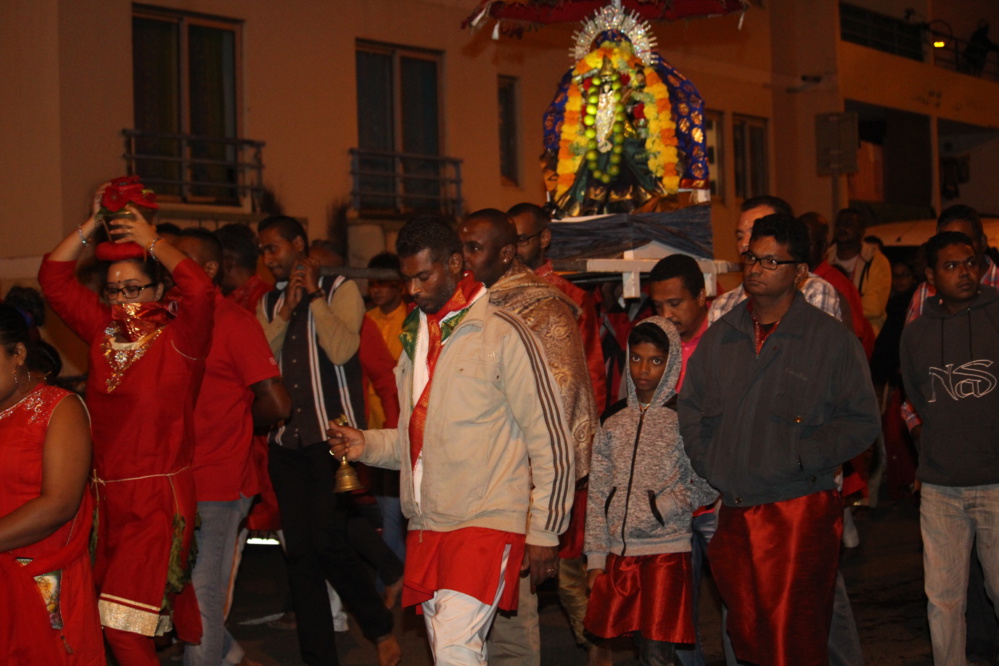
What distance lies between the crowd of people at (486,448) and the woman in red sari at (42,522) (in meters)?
0.01

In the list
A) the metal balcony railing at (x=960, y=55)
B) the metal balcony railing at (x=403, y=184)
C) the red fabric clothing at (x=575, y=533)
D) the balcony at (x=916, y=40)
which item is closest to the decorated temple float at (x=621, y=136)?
the red fabric clothing at (x=575, y=533)

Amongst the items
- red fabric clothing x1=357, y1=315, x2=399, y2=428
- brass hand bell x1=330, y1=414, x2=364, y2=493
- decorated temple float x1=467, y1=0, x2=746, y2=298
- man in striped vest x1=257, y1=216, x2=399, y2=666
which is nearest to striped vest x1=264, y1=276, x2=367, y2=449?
man in striped vest x1=257, y1=216, x2=399, y2=666

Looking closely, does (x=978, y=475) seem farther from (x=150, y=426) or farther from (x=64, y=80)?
(x=64, y=80)

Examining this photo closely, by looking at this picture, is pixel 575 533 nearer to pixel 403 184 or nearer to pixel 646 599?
pixel 646 599

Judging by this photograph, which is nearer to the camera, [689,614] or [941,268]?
[689,614]

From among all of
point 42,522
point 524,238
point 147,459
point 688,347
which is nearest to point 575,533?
point 688,347

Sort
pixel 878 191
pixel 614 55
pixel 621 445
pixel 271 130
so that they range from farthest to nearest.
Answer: pixel 878 191 < pixel 271 130 < pixel 614 55 < pixel 621 445

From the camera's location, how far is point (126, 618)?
5105 millimetres

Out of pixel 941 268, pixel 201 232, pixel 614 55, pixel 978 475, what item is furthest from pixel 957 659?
pixel 614 55

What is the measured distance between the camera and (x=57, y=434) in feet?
14.9

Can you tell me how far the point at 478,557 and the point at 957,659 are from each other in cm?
290

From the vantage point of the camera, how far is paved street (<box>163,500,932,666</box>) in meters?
7.11

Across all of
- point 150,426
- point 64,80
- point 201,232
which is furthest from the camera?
point 64,80

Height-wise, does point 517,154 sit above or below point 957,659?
above
